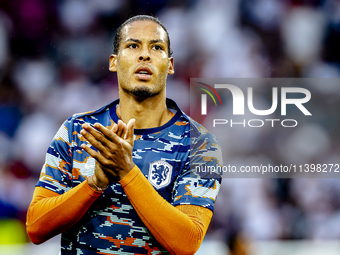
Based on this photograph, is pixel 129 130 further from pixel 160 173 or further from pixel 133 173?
pixel 160 173

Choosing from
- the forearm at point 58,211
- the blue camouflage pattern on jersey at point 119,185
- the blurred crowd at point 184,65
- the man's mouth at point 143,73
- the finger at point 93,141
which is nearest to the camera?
the finger at point 93,141

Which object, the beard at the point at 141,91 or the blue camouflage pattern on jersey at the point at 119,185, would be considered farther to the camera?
the beard at the point at 141,91

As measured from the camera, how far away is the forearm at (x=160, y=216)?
1.14 m

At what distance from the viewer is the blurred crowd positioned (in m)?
3.31

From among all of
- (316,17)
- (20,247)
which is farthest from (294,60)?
(20,247)

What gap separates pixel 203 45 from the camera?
3617 millimetres

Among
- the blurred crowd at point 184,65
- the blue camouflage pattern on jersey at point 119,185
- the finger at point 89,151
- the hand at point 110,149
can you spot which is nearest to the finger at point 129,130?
the hand at point 110,149

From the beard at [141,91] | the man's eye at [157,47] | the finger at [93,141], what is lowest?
the finger at [93,141]

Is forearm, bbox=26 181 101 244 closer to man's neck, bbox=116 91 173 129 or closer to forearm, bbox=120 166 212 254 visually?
forearm, bbox=120 166 212 254

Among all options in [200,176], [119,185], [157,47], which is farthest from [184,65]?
[119,185]

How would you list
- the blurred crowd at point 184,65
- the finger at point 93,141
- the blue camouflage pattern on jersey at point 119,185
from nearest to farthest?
the finger at point 93,141 → the blue camouflage pattern on jersey at point 119,185 → the blurred crowd at point 184,65

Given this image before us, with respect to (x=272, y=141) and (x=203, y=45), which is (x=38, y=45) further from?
(x=272, y=141)

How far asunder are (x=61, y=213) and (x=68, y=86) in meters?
2.54

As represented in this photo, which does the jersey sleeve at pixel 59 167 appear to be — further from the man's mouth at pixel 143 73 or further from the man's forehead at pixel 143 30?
the man's forehead at pixel 143 30
